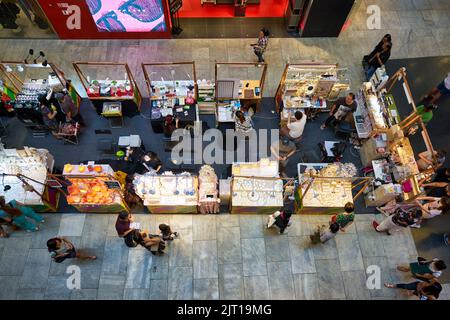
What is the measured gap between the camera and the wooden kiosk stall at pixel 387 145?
8398 mm

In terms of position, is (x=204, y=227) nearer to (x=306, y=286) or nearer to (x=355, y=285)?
(x=306, y=286)

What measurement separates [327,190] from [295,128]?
6.02 ft

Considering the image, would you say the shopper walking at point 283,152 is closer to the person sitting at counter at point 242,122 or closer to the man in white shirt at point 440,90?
the person sitting at counter at point 242,122

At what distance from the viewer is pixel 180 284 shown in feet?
26.3

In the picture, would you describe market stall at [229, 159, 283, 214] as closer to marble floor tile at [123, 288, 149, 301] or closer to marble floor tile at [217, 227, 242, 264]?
marble floor tile at [217, 227, 242, 264]

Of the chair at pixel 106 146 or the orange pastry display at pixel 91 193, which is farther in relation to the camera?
the chair at pixel 106 146

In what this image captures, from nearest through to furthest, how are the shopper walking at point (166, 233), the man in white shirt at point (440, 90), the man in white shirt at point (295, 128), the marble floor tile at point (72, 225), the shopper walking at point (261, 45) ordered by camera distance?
the shopper walking at point (166, 233)
the marble floor tile at point (72, 225)
the man in white shirt at point (295, 128)
the man in white shirt at point (440, 90)
the shopper walking at point (261, 45)

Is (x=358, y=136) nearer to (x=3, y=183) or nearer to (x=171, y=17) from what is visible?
(x=171, y=17)

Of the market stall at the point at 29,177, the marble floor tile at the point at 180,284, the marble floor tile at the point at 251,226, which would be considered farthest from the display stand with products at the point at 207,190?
the market stall at the point at 29,177

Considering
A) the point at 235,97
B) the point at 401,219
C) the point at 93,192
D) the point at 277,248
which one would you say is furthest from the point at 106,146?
the point at 401,219

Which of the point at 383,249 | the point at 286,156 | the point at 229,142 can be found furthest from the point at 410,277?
the point at 229,142

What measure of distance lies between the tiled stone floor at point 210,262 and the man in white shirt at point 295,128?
2257mm

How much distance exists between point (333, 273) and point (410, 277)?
73.7 inches

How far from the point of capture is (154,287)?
795 centimetres
